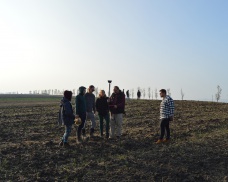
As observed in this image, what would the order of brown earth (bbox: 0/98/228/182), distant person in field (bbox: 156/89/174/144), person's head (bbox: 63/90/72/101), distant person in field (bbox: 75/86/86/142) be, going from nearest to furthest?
1. brown earth (bbox: 0/98/228/182)
2. person's head (bbox: 63/90/72/101)
3. distant person in field (bbox: 156/89/174/144)
4. distant person in field (bbox: 75/86/86/142)

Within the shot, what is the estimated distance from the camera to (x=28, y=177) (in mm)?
7824

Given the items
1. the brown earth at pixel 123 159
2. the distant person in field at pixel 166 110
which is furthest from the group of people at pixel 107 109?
the brown earth at pixel 123 159

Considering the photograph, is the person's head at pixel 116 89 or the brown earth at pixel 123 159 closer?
the brown earth at pixel 123 159

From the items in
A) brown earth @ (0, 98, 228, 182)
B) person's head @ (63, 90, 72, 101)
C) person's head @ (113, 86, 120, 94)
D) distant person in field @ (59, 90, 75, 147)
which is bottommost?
brown earth @ (0, 98, 228, 182)

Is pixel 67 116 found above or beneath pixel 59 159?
above

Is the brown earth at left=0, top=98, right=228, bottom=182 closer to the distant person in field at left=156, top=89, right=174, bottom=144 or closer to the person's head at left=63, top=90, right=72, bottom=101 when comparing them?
the distant person in field at left=156, top=89, right=174, bottom=144

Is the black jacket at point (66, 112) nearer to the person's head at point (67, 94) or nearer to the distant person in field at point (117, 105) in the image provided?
the person's head at point (67, 94)

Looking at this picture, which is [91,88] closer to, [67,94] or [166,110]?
[67,94]

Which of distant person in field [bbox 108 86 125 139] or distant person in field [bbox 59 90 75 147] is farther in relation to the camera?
distant person in field [bbox 108 86 125 139]

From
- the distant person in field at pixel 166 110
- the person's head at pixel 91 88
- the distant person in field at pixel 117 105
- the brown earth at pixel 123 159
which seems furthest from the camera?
the person's head at pixel 91 88

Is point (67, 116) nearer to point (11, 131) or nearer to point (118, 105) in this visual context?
point (118, 105)

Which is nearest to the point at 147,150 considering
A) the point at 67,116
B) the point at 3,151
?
the point at 67,116

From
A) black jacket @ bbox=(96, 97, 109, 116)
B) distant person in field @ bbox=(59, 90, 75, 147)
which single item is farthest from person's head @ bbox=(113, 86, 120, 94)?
distant person in field @ bbox=(59, 90, 75, 147)

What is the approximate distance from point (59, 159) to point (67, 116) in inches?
81.8
